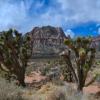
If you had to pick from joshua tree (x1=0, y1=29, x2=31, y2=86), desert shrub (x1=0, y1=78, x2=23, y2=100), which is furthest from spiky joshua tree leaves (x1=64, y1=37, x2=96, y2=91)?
desert shrub (x1=0, y1=78, x2=23, y2=100)

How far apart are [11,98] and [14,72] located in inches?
471

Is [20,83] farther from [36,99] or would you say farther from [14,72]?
[36,99]

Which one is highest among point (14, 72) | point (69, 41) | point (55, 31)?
point (55, 31)

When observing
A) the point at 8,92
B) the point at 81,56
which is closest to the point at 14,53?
the point at 81,56

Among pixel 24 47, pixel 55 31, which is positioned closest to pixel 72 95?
pixel 24 47

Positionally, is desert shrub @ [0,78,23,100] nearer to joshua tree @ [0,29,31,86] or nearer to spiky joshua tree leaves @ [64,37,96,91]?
spiky joshua tree leaves @ [64,37,96,91]

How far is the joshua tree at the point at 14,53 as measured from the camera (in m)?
23.9

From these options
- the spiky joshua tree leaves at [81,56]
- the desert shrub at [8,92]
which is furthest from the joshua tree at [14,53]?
the desert shrub at [8,92]

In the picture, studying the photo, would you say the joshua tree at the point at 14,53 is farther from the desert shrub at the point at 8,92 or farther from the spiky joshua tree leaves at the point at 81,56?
the desert shrub at the point at 8,92

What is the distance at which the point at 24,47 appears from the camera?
26.2 metres

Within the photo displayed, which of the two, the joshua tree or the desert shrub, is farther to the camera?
the joshua tree

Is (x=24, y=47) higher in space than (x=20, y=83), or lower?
higher

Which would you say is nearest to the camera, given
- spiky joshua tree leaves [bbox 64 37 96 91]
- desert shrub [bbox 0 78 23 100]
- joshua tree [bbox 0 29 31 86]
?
desert shrub [bbox 0 78 23 100]

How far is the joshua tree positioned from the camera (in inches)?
941
